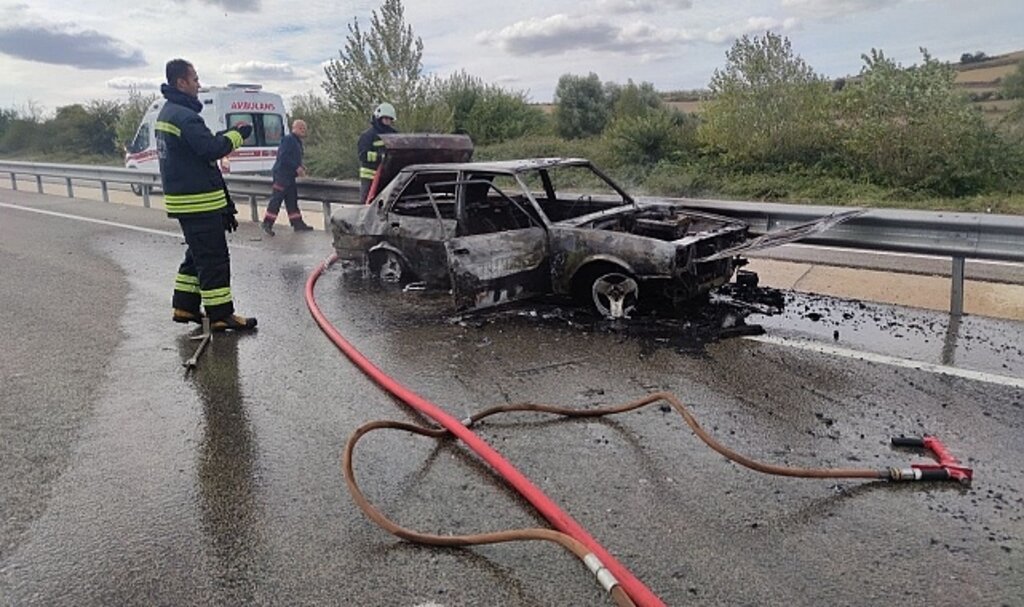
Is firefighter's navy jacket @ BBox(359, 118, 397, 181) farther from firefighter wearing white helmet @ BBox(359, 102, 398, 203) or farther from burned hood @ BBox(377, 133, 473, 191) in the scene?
burned hood @ BBox(377, 133, 473, 191)

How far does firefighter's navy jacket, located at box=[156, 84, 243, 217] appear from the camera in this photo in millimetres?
5852

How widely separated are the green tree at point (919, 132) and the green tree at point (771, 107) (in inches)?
38.3

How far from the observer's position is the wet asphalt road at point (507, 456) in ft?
9.11

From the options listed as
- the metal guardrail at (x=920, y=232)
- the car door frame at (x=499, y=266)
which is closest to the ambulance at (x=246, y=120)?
the car door frame at (x=499, y=266)

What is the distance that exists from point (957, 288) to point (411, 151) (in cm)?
527

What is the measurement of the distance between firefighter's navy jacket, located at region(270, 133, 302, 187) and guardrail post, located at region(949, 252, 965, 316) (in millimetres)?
8909

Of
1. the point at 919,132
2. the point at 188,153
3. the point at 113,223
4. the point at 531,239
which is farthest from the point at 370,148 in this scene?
the point at 919,132

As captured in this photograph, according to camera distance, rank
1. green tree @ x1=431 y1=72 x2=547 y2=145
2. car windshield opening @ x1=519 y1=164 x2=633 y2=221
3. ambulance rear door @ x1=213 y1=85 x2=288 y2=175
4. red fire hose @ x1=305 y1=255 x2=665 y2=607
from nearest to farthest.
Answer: red fire hose @ x1=305 y1=255 x2=665 y2=607 → car windshield opening @ x1=519 y1=164 x2=633 y2=221 → ambulance rear door @ x1=213 y1=85 x2=288 y2=175 → green tree @ x1=431 y1=72 x2=547 y2=145

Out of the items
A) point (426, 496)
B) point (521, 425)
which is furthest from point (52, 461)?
point (521, 425)

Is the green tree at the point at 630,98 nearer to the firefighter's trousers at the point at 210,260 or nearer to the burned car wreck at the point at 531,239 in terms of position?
the burned car wreck at the point at 531,239

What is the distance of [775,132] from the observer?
1633 centimetres

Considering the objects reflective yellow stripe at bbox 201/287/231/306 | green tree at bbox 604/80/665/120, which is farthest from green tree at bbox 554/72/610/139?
reflective yellow stripe at bbox 201/287/231/306

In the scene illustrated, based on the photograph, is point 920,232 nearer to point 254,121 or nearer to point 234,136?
point 234,136

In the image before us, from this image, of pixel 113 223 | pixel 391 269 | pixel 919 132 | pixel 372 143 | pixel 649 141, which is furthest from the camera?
pixel 649 141
